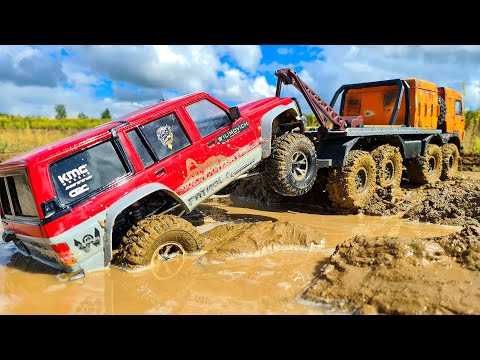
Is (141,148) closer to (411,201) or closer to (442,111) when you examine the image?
(411,201)

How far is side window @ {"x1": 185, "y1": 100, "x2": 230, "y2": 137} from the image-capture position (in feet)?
16.7

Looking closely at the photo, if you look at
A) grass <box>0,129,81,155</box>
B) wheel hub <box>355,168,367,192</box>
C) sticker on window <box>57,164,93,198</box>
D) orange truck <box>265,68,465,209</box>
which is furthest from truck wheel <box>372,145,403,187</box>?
grass <box>0,129,81,155</box>

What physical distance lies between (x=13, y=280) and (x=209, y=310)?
245cm

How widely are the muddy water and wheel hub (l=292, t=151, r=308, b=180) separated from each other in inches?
56.0

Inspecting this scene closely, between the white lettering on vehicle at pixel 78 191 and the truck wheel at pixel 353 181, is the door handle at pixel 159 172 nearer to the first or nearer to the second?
the white lettering on vehicle at pixel 78 191

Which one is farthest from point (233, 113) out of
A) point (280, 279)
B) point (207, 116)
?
point (280, 279)

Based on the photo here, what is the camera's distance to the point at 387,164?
26.7 feet

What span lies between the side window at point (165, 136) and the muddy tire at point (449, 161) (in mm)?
8284

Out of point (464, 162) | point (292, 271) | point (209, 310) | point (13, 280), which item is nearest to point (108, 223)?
point (13, 280)

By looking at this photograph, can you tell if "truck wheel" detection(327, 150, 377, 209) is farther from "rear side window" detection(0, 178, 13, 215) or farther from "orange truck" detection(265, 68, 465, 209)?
"rear side window" detection(0, 178, 13, 215)

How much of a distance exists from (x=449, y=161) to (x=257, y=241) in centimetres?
833

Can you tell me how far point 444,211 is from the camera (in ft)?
21.5

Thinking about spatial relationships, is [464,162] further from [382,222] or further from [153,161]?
[153,161]

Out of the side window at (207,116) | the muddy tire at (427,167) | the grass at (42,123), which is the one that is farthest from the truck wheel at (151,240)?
the grass at (42,123)
